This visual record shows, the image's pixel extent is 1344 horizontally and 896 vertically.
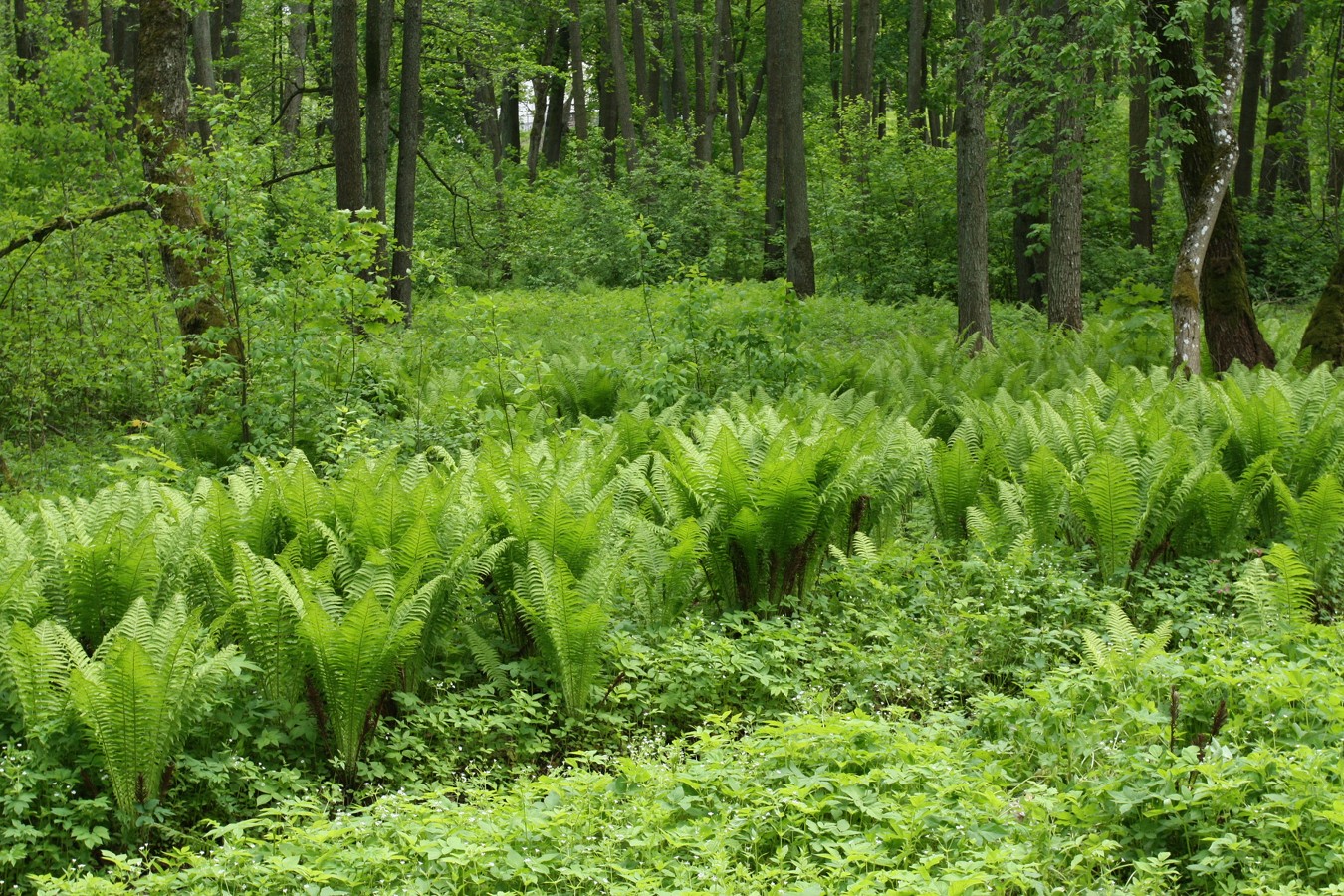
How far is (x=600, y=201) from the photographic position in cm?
2428

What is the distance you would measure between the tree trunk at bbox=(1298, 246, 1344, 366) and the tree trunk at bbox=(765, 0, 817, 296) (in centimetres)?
735

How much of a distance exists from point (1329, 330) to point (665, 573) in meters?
7.44

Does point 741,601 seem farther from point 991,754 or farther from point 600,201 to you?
point 600,201

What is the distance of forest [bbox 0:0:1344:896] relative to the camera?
10.8 ft

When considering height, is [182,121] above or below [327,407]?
above

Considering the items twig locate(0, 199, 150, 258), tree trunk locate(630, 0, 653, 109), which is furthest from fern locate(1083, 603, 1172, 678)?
tree trunk locate(630, 0, 653, 109)

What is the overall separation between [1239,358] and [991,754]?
753cm

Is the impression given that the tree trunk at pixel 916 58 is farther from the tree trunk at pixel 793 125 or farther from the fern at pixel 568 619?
the fern at pixel 568 619

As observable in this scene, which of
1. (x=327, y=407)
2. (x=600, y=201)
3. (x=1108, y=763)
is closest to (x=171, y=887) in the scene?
(x=1108, y=763)

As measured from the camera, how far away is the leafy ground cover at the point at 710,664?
3232 millimetres

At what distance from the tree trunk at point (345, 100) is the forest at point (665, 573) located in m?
0.08

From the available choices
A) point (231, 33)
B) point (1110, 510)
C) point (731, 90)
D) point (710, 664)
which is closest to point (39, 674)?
point (710, 664)

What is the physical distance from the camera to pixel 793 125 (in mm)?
16016

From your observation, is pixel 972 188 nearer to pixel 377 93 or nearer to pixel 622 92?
pixel 377 93
